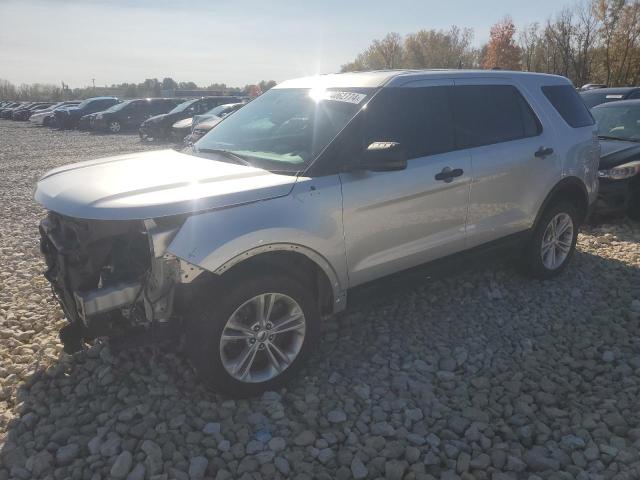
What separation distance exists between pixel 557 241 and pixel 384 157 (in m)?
2.73

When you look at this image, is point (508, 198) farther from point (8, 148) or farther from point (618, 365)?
point (8, 148)

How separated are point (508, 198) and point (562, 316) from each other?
110 centimetres

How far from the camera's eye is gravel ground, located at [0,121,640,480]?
273cm

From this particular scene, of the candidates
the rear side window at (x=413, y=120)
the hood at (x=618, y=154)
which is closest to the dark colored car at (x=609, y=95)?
the hood at (x=618, y=154)

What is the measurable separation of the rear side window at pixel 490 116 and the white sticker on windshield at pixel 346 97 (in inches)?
35.3

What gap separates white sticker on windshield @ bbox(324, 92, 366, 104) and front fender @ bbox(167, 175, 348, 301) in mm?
703

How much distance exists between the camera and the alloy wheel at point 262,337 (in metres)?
3.07

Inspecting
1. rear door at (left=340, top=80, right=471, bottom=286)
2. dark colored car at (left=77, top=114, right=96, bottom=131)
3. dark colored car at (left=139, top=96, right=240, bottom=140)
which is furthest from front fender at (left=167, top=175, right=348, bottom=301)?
dark colored car at (left=77, top=114, right=96, bottom=131)

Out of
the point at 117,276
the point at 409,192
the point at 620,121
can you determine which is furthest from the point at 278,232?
the point at 620,121

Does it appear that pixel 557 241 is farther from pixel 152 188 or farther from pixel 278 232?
pixel 152 188

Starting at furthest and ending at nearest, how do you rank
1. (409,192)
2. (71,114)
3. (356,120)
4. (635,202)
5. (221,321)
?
(71,114) → (635,202) → (409,192) → (356,120) → (221,321)

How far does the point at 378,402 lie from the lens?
3223mm

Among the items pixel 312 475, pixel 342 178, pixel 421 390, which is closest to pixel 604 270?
pixel 421 390

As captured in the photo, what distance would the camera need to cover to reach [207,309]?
2.88m
